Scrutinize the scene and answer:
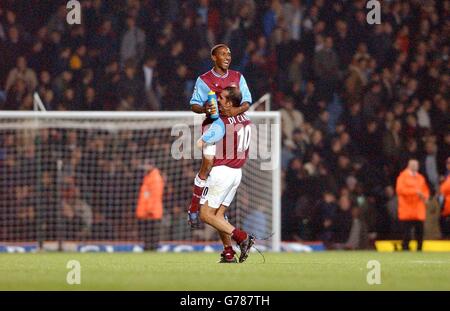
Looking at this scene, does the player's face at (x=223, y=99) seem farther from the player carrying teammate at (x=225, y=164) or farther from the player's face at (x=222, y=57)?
the player's face at (x=222, y=57)

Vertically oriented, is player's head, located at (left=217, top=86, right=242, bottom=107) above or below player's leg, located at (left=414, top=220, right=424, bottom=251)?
above

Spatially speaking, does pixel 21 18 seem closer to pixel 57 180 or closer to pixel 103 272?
pixel 57 180

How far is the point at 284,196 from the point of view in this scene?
2078cm

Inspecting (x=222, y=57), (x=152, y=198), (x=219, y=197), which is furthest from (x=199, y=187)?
(x=152, y=198)

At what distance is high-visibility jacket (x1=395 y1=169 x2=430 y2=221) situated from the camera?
63.5 ft

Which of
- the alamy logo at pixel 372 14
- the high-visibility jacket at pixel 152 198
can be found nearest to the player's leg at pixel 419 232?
the alamy logo at pixel 372 14

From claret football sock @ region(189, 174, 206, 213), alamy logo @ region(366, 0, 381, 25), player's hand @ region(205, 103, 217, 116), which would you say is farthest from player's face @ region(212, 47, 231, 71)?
alamy logo @ region(366, 0, 381, 25)

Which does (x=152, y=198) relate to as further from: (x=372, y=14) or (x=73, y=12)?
(x=372, y=14)

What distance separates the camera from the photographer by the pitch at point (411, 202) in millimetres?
19375

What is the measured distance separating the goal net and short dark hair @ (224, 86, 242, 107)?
7018 mm

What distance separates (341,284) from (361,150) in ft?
39.8

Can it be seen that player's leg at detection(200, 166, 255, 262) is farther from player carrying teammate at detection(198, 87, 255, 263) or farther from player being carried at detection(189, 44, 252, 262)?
player being carried at detection(189, 44, 252, 262)

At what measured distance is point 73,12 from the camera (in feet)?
69.9
